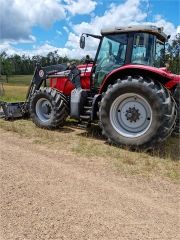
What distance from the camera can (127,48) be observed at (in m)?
6.78

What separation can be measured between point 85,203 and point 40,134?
12.3 ft

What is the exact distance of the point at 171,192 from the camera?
13.9 feet

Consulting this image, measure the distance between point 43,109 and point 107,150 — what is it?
2.60 m

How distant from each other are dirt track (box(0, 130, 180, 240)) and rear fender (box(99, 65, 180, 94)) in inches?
79.0

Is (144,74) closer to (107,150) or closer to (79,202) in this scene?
(107,150)

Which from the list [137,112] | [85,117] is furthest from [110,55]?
[137,112]

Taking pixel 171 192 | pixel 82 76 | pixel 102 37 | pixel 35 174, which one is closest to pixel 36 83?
pixel 82 76

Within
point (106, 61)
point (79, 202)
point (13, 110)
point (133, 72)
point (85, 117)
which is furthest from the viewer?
point (13, 110)

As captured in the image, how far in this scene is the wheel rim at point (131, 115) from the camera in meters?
6.20

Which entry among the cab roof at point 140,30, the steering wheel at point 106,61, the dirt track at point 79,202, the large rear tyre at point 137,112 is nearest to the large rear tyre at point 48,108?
the steering wheel at point 106,61

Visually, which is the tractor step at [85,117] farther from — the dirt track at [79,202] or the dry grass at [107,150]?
the dirt track at [79,202]

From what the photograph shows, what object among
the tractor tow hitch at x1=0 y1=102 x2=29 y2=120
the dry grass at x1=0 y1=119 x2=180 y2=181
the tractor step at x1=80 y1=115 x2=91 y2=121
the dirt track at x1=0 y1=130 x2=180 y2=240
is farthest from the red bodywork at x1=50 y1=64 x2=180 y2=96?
the dirt track at x1=0 y1=130 x2=180 y2=240

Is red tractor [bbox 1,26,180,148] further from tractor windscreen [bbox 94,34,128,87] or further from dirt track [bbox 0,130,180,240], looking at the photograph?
dirt track [bbox 0,130,180,240]

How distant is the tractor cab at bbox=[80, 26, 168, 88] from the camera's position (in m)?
6.69
